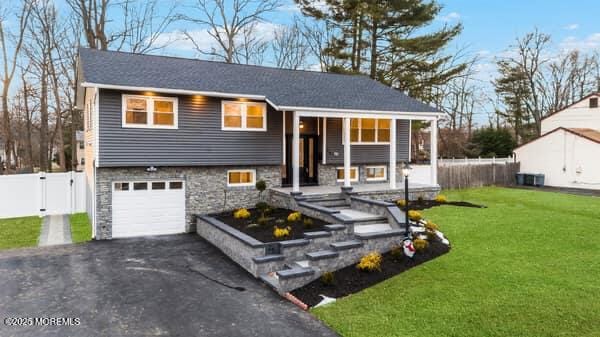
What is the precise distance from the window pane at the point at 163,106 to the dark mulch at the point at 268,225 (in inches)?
145

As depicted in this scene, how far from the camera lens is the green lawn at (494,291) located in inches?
214

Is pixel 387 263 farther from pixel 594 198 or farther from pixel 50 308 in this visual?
pixel 594 198

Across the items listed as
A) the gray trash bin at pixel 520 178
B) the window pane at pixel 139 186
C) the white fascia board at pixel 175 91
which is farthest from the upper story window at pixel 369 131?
the gray trash bin at pixel 520 178

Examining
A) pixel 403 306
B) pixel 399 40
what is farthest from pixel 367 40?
pixel 403 306

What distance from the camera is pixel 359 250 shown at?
27.5 ft

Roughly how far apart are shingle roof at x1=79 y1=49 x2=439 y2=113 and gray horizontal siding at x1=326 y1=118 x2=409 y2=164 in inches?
46.8

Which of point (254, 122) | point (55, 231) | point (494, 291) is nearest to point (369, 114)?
point (254, 122)

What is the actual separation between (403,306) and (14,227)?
12720 mm

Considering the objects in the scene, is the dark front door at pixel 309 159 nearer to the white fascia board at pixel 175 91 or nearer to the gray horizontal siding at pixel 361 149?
the gray horizontal siding at pixel 361 149

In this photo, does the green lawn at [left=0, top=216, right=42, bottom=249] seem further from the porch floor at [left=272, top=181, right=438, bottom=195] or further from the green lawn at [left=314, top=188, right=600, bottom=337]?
the green lawn at [left=314, top=188, right=600, bottom=337]

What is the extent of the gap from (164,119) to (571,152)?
70.0 ft

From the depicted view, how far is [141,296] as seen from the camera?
700cm

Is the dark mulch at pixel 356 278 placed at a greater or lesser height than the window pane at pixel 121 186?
lesser

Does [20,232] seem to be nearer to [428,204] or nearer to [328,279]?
[328,279]
